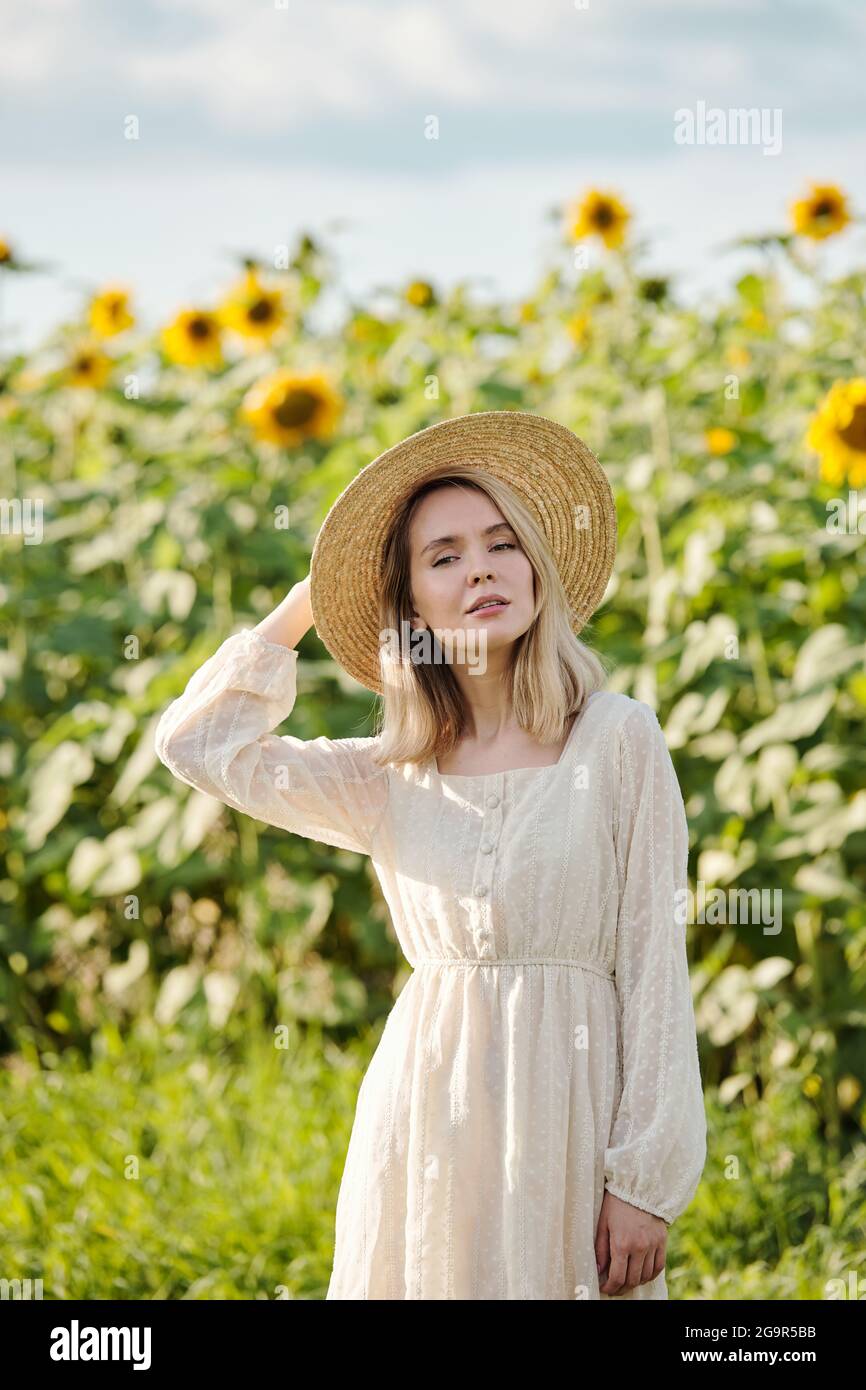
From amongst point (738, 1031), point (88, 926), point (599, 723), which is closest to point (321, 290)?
point (88, 926)

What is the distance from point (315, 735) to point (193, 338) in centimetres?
165

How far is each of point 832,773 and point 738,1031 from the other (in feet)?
2.15

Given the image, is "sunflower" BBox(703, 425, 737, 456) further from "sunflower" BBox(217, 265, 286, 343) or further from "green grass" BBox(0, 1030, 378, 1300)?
"green grass" BBox(0, 1030, 378, 1300)

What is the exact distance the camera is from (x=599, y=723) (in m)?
2.07

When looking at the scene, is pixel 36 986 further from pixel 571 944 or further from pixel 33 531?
pixel 571 944

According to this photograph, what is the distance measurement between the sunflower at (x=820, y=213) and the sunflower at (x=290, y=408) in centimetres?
139

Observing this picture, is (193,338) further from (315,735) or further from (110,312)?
(315,735)

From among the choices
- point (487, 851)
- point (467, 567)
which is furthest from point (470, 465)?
point (487, 851)

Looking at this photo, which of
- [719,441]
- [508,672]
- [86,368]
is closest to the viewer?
[508,672]

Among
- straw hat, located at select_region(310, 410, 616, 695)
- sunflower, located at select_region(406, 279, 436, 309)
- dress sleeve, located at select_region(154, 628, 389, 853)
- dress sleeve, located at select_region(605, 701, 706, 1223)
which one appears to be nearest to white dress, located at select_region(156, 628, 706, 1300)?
dress sleeve, located at select_region(605, 701, 706, 1223)

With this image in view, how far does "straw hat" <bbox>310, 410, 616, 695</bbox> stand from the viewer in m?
2.22

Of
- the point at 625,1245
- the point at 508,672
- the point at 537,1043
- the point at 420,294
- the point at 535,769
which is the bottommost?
the point at 625,1245

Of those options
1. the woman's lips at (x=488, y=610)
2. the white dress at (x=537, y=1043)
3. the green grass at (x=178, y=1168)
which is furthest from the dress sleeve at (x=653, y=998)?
the green grass at (x=178, y=1168)

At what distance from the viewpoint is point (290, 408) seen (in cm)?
472
